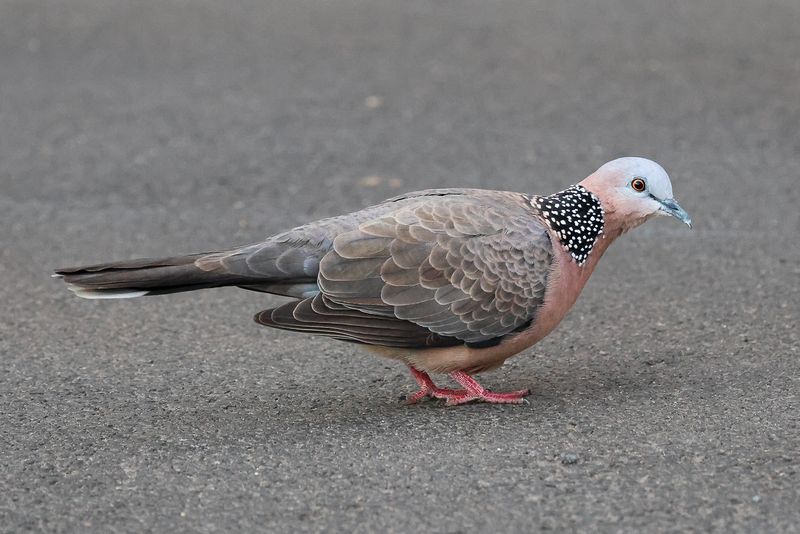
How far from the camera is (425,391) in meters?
4.69

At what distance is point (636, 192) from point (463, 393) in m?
1.10

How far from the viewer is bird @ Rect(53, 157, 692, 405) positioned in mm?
4371

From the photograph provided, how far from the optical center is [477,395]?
4.57m

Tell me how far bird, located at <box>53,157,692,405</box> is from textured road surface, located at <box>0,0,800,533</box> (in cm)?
32

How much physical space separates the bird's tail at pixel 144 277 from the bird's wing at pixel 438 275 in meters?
0.35

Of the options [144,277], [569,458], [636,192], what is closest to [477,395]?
[569,458]

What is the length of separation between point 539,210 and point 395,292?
28.7 inches

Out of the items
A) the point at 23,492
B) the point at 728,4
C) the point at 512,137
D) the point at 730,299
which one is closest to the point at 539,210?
the point at 730,299

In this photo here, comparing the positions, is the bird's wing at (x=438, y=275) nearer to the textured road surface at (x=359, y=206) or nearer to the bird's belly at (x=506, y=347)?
the bird's belly at (x=506, y=347)

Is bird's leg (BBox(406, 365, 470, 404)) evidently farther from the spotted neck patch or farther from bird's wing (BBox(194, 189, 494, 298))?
the spotted neck patch

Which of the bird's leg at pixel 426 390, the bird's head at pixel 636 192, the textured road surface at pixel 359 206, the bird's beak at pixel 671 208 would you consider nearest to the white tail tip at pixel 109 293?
the textured road surface at pixel 359 206

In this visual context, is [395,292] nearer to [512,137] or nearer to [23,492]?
[23,492]

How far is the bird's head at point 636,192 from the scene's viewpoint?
458 cm

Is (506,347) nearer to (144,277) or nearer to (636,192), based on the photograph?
(636,192)
